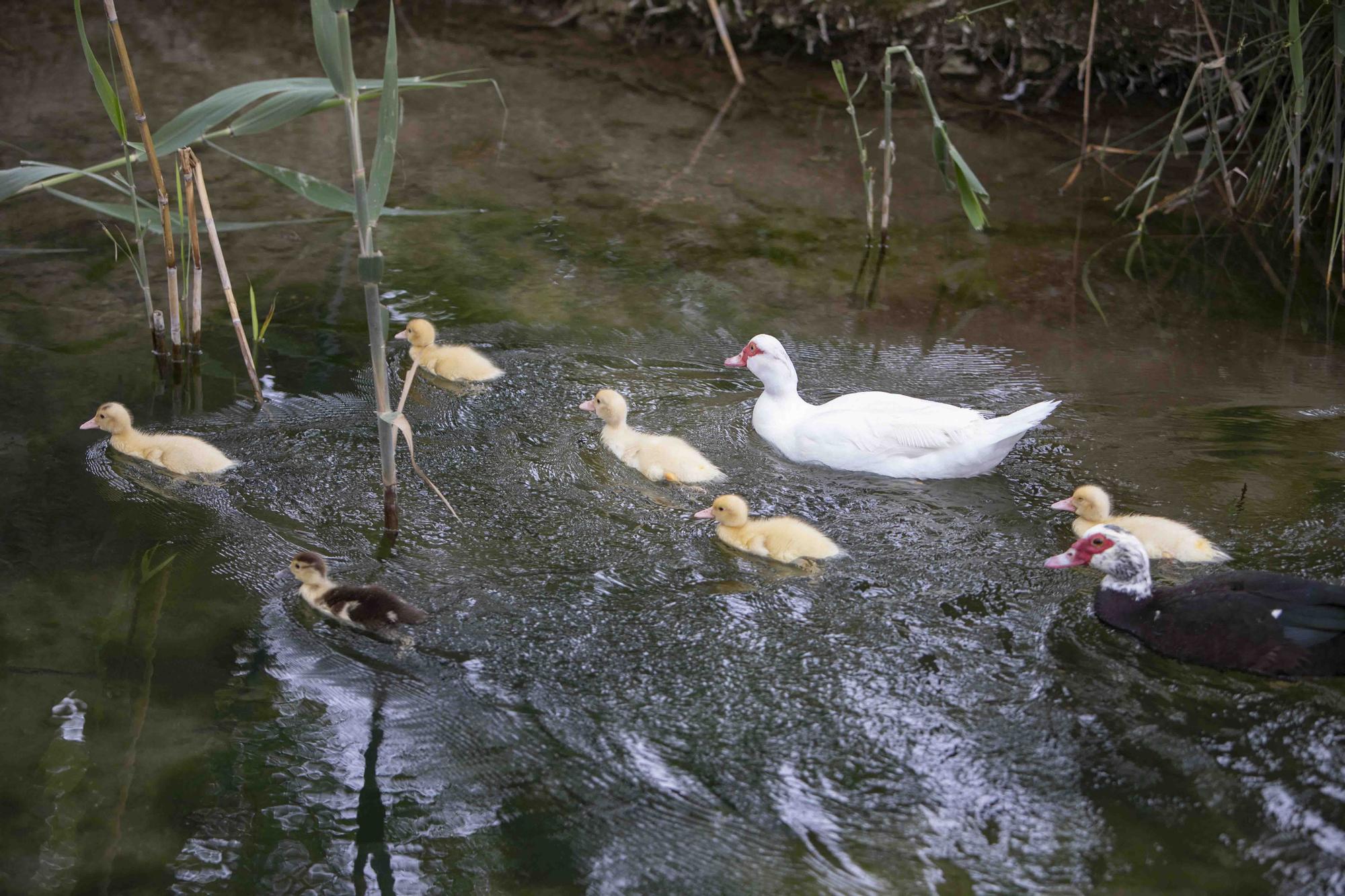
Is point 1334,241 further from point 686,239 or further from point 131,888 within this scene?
point 131,888

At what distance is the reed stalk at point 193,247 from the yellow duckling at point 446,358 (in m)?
0.88

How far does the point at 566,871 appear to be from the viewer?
3.12m

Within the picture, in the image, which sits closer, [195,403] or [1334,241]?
[195,403]

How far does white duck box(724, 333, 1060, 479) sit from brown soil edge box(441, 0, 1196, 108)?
4734 millimetres

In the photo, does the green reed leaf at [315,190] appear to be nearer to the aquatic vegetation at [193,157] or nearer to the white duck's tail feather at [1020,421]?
the aquatic vegetation at [193,157]

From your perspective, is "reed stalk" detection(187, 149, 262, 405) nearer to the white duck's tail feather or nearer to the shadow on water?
the shadow on water

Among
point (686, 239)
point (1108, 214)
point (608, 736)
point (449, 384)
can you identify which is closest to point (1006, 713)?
point (608, 736)

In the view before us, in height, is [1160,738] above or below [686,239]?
below

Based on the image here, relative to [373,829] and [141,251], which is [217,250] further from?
[373,829]

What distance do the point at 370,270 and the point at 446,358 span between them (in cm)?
175

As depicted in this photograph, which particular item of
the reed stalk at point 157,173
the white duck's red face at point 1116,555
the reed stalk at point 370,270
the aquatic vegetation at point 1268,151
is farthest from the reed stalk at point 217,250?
the aquatic vegetation at point 1268,151

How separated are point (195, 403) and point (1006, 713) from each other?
3649 mm

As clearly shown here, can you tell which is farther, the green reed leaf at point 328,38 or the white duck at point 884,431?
the white duck at point 884,431

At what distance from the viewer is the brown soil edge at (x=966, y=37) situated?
367 inches
